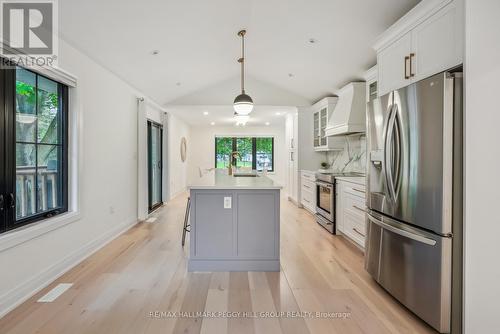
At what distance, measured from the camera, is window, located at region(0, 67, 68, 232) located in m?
2.17

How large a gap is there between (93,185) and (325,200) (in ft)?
11.1

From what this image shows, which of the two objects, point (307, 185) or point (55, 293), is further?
point (307, 185)

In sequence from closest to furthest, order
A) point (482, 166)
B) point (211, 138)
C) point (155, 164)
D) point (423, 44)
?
point (482, 166) < point (423, 44) < point (155, 164) < point (211, 138)

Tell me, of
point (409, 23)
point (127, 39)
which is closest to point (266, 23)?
point (127, 39)

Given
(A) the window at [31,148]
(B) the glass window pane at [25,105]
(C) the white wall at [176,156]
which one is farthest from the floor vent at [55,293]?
(C) the white wall at [176,156]

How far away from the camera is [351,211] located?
12.2ft

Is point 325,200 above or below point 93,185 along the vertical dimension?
below

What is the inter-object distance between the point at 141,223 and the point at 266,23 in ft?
12.5

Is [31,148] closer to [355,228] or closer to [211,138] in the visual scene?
[355,228]

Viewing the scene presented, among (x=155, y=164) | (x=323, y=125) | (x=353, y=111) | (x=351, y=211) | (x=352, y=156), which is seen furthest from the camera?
A: (x=155, y=164)

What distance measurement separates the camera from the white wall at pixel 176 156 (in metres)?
7.03

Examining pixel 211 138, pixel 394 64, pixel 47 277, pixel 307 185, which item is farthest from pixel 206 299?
pixel 211 138

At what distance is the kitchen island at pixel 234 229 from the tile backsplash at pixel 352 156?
7.95 feet

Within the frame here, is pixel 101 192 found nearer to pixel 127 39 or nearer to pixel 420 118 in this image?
pixel 127 39
